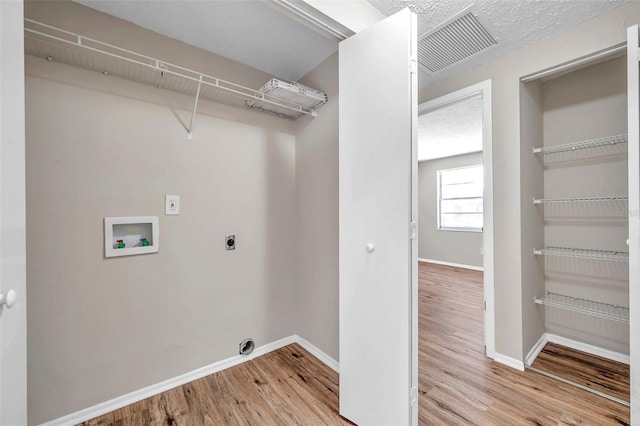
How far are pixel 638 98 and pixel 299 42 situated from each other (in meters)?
1.92

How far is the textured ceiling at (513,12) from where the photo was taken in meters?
1.48

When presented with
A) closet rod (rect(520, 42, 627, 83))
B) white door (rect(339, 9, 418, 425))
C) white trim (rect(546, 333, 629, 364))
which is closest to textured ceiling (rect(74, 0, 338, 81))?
white door (rect(339, 9, 418, 425))

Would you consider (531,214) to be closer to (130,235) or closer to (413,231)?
(413,231)

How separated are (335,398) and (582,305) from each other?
2124 millimetres

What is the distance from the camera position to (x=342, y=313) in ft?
5.08

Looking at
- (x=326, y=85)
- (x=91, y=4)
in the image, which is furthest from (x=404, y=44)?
(x=91, y=4)


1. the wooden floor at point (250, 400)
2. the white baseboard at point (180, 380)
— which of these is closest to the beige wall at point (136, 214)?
the white baseboard at point (180, 380)

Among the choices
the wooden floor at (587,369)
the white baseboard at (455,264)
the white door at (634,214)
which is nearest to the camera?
the white door at (634,214)

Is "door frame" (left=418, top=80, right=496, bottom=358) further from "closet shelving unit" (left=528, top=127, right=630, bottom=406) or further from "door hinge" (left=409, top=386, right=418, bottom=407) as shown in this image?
"door hinge" (left=409, top=386, right=418, bottom=407)

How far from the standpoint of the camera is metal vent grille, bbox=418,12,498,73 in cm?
164

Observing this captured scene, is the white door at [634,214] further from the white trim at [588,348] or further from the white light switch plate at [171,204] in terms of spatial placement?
the white light switch plate at [171,204]

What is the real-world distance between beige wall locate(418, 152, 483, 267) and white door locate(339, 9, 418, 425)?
190 inches

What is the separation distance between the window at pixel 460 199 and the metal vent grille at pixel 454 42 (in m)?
4.06

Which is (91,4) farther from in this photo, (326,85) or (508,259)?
(508,259)
